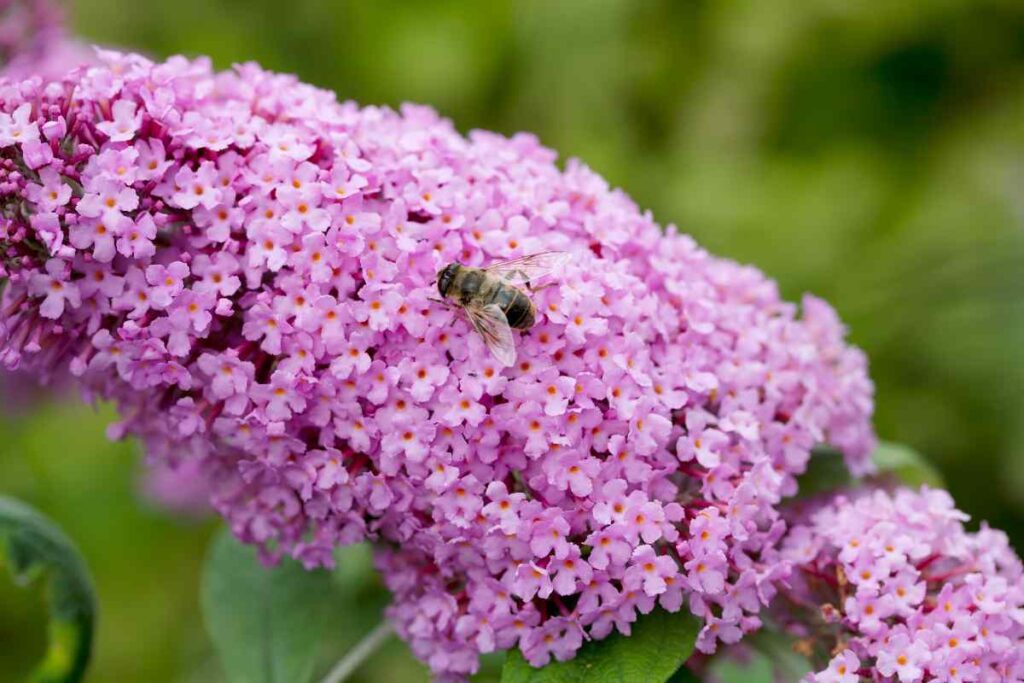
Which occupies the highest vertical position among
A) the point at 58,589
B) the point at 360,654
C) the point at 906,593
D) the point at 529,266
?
the point at 529,266

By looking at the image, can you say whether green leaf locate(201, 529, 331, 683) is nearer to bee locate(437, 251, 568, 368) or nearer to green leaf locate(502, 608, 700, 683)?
green leaf locate(502, 608, 700, 683)

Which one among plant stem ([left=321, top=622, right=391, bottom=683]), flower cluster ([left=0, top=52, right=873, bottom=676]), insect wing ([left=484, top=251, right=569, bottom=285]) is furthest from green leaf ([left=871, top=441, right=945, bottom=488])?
plant stem ([left=321, top=622, right=391, bottom=683])

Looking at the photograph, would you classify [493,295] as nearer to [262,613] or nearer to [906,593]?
[906,593]

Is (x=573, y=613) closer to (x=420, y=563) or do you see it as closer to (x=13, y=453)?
(x=420, y=563)

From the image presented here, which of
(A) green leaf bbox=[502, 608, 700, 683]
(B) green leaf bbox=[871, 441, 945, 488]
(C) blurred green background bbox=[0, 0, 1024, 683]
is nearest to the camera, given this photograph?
(A) green leaf bbox=[502, 608, 700, 683]

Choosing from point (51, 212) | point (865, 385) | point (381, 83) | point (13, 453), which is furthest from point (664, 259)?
point (13, 453)

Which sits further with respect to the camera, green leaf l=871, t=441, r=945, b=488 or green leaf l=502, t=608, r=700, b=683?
green leaf l=871, t=441, r=945, b=488

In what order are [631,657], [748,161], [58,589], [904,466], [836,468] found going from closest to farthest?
1. [631,657]
2. [836,468]
3. [58,589]
4. [904,466]
5. [748,161]

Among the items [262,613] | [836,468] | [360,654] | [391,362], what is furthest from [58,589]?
[836,468]
